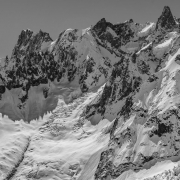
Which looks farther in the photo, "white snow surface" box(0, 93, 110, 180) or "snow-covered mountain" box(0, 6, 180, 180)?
"white snow surface" box(0, 93, 110, 180)

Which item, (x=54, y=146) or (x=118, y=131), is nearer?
(x=118, y=131)

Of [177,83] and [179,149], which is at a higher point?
[177,83]

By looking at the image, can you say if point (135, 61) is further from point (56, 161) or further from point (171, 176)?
point (171, 176)

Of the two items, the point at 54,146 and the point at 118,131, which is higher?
the point at 118,131

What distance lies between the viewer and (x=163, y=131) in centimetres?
12769

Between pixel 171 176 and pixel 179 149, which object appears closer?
pixel 171 176

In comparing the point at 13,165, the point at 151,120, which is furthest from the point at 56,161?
the point at 151,120

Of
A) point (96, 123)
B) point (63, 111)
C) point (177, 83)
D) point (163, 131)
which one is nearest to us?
point (163, 131)

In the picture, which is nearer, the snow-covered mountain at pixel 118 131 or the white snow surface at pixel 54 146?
the snow-covered mountain at pixel 118 131

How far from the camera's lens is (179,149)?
120000 mm

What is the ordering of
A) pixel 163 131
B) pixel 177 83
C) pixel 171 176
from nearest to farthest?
pixel 171 176, pixel 163 131, pixel 177 83

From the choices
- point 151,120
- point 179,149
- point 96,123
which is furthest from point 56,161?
point 179,149

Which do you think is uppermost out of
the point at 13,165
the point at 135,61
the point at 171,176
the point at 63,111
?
the point at 135,61

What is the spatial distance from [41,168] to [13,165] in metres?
12.6
